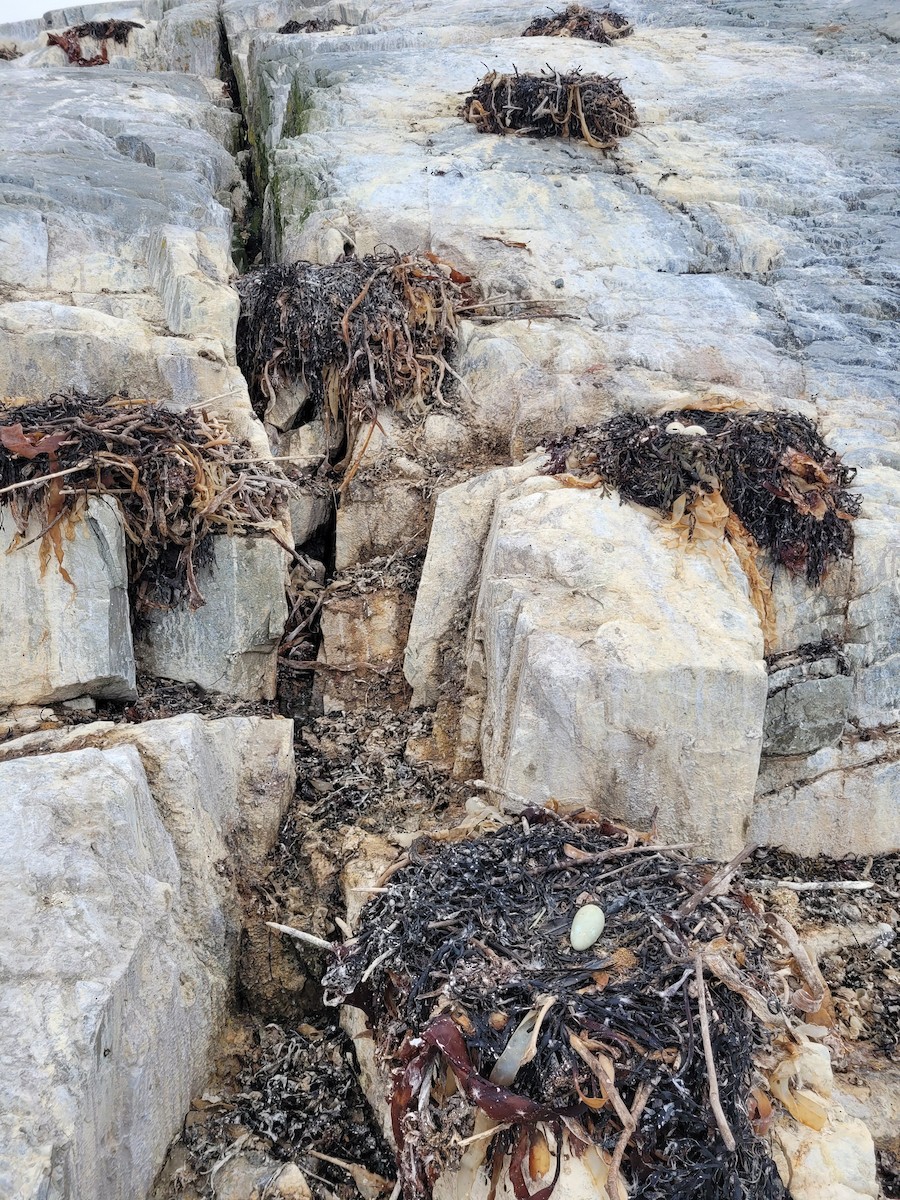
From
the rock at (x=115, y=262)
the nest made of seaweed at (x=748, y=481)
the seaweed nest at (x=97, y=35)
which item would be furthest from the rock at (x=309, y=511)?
the seaweed nest at (x=97, y=35)

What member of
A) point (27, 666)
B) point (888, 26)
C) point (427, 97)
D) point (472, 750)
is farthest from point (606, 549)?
point (888, 26)

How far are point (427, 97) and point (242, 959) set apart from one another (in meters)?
9.69

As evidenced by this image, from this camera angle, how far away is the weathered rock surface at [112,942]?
2889 mm

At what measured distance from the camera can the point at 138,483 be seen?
16.6 feet

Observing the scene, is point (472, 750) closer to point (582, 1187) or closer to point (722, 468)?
point (722, 468)

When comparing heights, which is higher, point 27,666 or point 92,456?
point 92,456

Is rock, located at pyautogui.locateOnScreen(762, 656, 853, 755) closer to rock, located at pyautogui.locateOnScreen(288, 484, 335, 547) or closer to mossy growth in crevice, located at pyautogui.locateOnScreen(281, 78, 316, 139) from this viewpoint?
rock, located at pyautogui.locateOnScreen(288, 484, 335, 547)

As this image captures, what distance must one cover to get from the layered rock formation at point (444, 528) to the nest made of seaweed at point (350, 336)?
0.22m

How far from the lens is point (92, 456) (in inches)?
195

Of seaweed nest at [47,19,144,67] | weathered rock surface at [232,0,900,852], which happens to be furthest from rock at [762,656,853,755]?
seaweed nest at [47,19,144,67]

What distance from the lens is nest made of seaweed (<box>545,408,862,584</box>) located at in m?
5.07

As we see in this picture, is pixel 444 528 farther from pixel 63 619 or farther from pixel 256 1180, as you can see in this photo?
pixel 256 1180

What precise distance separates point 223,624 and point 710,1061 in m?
3.54

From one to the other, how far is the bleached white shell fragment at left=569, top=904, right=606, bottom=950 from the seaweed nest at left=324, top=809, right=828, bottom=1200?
44 mm
